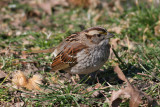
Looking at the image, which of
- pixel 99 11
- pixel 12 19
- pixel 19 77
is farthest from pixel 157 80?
pixel 12 19

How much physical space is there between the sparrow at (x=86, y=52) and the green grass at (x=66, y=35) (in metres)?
0.36

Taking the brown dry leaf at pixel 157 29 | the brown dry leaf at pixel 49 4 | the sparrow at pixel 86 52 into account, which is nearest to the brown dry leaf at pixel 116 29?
the brown dry leaf at pixel 157 29

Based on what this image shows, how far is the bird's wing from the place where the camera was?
16.9ft

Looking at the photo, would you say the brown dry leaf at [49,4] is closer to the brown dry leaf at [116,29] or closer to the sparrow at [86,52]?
the brown dry leaf at [116,29]

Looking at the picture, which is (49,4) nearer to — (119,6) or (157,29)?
(119,6)

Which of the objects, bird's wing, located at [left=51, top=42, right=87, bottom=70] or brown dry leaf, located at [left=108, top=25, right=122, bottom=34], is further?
brown dry leaf, located at [left=108, top=25, right=122, bottom=34]

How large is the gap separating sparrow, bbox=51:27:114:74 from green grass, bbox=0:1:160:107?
0.36m

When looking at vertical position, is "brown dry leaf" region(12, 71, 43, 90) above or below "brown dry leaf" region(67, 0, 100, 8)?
below

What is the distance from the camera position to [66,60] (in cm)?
529

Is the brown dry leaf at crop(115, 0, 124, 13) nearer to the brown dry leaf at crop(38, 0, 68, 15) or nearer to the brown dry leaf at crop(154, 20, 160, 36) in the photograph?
the brown dry leaf at crop(38, 0, 68, 15)

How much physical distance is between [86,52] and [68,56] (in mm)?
471

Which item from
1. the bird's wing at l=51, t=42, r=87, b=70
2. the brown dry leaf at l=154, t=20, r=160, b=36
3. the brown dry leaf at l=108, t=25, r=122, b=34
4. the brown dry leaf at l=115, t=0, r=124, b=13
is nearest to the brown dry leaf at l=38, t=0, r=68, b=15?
the brown dry leaf at l=115, t=0, r=124, b=13

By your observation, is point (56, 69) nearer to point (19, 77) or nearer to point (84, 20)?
point (19, 77)

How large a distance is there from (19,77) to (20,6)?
14.8 feet
